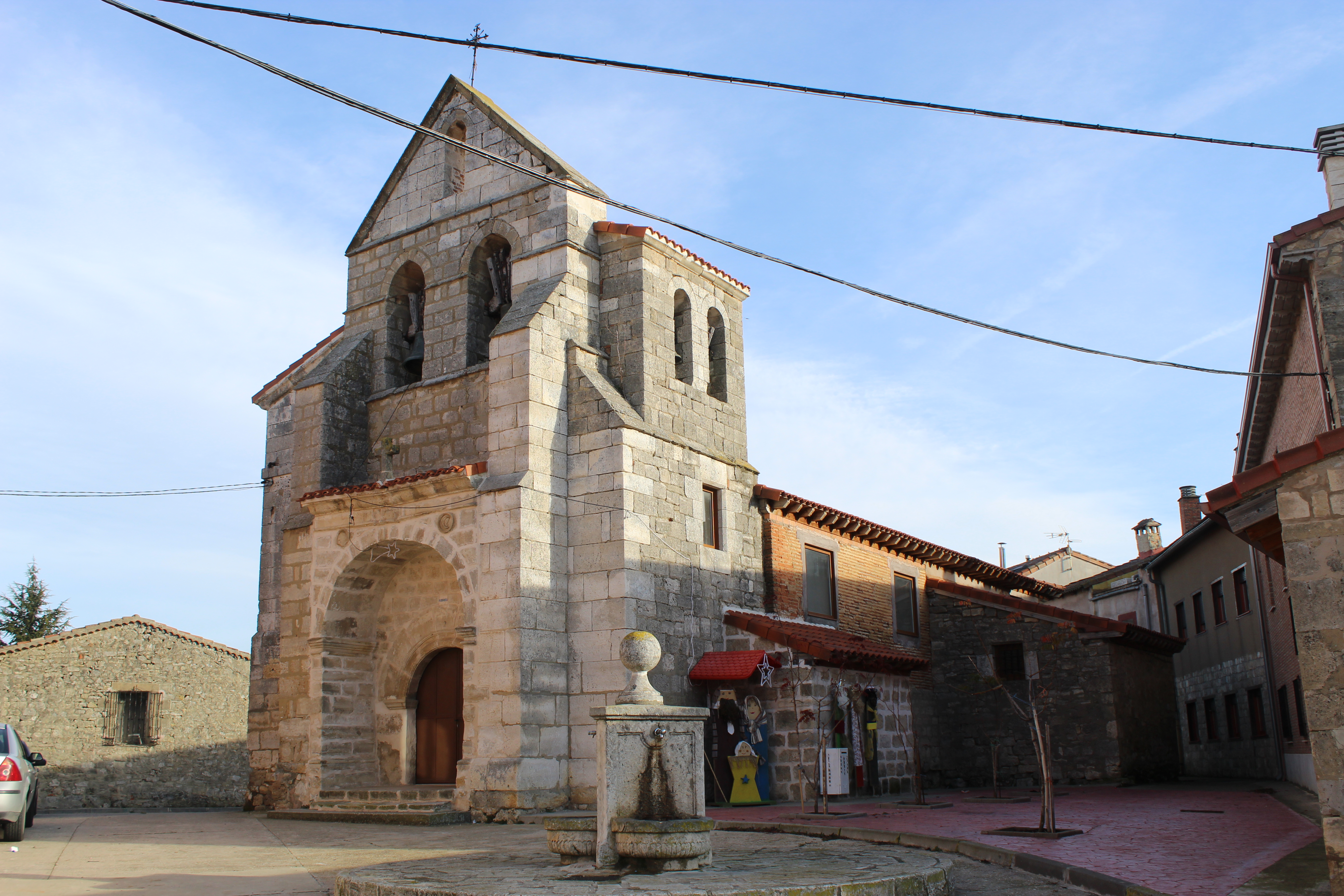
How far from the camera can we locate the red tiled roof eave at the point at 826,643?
15.4m

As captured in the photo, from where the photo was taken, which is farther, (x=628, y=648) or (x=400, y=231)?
(x=400, y=231)

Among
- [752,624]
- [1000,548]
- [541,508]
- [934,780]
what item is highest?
[1000,548]

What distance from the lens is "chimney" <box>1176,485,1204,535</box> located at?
94.1ft

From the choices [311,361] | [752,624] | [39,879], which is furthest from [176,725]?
[39,879]

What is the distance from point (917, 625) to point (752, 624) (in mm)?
7235

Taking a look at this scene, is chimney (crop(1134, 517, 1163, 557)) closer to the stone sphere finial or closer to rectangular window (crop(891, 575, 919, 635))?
rectangular window (crop(891, 575, 919, 635))

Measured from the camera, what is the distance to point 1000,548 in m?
46.9

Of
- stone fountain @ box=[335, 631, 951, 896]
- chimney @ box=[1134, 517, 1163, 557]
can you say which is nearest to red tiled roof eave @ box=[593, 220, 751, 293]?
stone fountain @ box=[335, 631, 951, 896]

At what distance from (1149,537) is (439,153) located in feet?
98.3

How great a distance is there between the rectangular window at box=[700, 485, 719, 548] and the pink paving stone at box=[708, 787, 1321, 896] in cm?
404

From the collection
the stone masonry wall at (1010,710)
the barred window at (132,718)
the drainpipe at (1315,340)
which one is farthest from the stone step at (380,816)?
the drainpipe at (1315,340)

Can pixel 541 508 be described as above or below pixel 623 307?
below

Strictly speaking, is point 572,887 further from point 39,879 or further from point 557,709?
point 557,709

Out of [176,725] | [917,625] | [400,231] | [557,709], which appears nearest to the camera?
[557,709]
